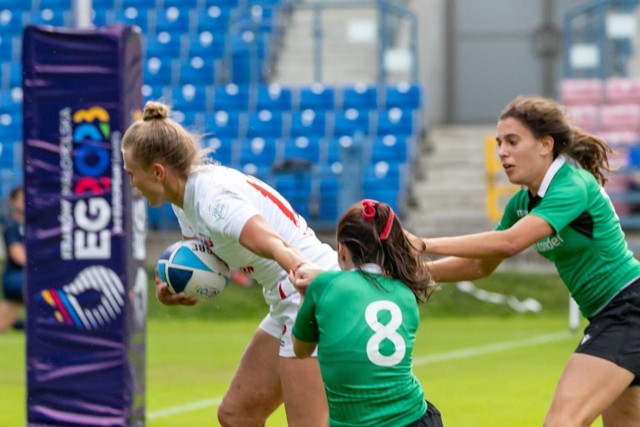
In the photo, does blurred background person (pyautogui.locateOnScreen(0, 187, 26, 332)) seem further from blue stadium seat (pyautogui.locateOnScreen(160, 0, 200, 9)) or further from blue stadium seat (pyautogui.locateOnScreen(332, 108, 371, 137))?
blue stadium seat (pyautogui.locateOnScreen(160, 0, 200, 9))

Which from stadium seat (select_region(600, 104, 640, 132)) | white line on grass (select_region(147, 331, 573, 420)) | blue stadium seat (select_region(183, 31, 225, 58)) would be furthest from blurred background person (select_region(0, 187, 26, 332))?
stadium seat (select_region(600, 104, 640, 132))

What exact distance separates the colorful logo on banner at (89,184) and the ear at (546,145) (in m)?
3.34

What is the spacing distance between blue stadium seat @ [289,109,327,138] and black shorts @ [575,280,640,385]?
1490cm

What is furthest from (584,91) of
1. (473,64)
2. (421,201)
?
(473,64)

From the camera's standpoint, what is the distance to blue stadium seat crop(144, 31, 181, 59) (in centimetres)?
2278

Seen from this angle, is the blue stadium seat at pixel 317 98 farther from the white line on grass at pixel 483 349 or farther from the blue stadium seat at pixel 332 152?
the white line on grass at pixel 483 349

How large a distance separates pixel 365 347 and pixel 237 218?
90 centimetres

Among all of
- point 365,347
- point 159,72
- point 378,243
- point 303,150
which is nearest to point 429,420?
point 365,347

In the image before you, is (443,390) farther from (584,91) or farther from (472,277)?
(584,91)

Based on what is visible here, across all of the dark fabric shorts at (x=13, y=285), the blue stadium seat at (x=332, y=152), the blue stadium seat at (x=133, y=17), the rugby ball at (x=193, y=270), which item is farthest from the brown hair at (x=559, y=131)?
the blue stadium seat at (x=133, y=17)

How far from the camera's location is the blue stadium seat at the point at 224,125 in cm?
2084

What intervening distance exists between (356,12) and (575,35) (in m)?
3.91

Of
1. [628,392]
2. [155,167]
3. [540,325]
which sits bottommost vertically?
[540,325]

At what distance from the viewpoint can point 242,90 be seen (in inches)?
844
